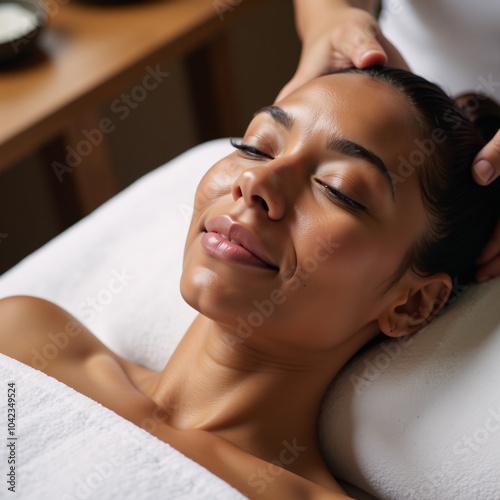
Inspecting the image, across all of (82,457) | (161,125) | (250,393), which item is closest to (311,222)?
(250,393)

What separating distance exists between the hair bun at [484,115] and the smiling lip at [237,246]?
447mm

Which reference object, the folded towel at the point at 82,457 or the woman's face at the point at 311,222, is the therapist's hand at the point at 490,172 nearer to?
the woman's face at the point at 311,222

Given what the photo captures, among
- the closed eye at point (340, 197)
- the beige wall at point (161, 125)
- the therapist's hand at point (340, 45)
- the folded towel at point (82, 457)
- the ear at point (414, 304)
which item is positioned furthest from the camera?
the beige wall at point (161, 125)

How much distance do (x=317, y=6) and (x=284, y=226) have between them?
613 millimetres

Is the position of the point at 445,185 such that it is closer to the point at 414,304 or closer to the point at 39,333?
the point at 414,304

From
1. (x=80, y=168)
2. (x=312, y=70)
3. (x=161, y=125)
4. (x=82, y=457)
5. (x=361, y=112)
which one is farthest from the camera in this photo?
(x=161, y=125)

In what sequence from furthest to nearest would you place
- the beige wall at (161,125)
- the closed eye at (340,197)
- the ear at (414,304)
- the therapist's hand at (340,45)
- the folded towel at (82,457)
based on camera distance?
the beige wall at (161,125)
the therapist's hand at (340,45)
the ear at (414,304)
the closed eye at (340,197)
the folded towel at (82,457)

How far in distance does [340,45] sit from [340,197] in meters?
0.37

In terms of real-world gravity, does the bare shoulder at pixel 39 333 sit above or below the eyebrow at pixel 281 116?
below

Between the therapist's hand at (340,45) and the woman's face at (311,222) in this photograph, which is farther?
the therapist's hand at (340,45)

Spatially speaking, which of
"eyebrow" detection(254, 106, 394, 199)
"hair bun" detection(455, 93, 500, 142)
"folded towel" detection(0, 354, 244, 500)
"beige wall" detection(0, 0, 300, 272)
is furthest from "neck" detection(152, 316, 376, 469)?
"beige wall" detection(0, 0, 300, 272)

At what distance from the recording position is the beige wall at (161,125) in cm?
235

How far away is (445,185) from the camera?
43.2 inches

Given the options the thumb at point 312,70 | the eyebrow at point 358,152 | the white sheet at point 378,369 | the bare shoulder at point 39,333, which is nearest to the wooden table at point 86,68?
the white sheet at point 378,369
